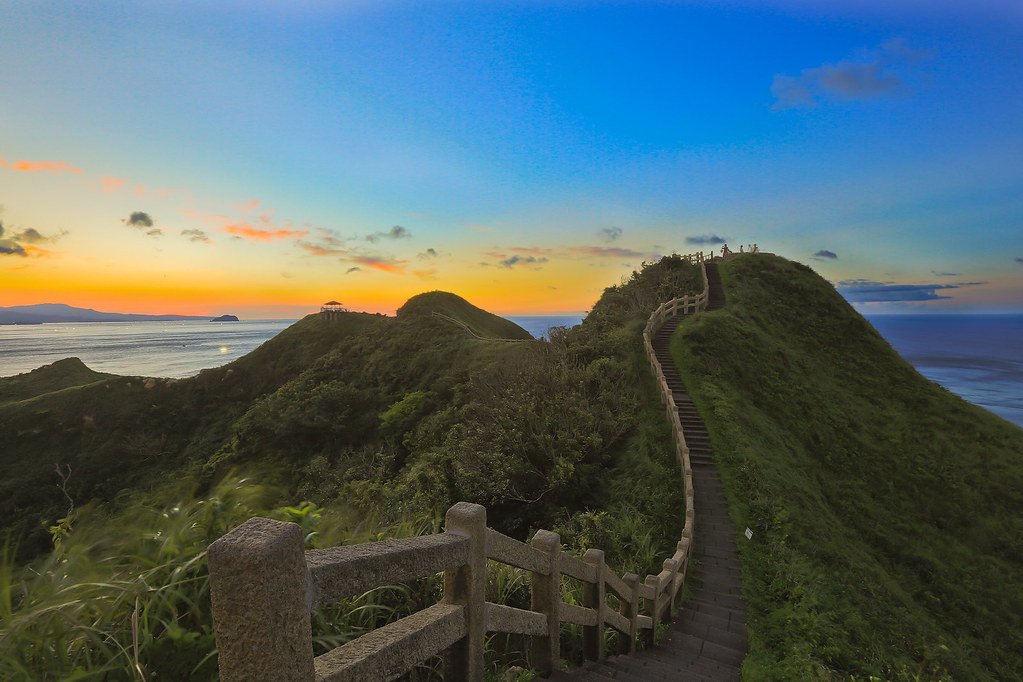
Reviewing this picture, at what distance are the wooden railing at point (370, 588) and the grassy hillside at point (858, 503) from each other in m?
5.86

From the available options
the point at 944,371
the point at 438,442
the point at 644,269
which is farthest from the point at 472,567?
the point at 944,371

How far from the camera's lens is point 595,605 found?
16.0ft

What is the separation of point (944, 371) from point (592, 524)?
23125 centimetres

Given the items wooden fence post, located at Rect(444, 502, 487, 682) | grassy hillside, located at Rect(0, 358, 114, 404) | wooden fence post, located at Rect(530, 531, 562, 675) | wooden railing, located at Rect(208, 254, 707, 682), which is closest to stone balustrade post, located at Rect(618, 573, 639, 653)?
wooden railing, located at Rect(208, 254, 707, 682)

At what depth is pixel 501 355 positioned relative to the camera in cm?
3341

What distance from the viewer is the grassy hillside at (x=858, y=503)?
8.95 metres

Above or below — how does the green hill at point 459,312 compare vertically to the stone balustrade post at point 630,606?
above

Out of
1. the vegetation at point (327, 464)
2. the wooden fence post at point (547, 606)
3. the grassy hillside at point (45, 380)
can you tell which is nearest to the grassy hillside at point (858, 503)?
the vegetation at point (327, 464)

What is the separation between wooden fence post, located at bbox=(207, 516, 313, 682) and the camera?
1.42 m

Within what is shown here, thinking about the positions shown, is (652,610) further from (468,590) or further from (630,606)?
(468,590)

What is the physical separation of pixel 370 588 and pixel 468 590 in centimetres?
105

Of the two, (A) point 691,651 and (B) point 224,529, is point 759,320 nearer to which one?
(A) point 691,651

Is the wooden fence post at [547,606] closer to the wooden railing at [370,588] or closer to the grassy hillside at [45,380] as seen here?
the wooden railing at [370,588]

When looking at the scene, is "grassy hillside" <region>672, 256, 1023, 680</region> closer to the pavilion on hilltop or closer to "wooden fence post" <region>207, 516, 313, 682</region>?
"wooden fence post" <region>207, 516, 313, 682</region>
